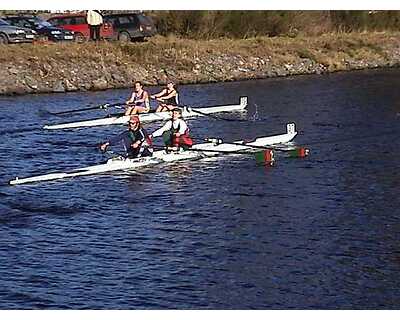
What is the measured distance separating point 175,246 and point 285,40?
19861 mm

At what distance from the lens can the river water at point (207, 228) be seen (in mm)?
6844

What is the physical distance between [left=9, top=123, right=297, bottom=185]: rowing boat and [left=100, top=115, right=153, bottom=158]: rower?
0.09 m

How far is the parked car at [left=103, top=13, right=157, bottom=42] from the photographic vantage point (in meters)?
25.2

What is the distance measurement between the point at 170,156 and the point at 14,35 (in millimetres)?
12803

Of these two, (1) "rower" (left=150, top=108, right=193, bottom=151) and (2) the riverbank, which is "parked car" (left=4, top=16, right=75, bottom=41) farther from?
(1) "rower" (left=150, top=108, right=193, bottom=151)

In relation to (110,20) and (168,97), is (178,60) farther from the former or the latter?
(168,97)

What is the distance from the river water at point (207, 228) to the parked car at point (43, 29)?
9.34 m

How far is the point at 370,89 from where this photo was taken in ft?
72.7

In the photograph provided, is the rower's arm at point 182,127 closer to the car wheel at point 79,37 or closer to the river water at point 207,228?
the river water at point 207,228

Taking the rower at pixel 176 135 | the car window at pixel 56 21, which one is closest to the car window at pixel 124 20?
the car window at pixel 56 21

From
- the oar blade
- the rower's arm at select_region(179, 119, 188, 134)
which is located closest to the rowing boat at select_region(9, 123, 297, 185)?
the rower's arm at select_region(179, 119, 188, 134)

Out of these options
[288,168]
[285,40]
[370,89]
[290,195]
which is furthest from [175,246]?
[285,40]

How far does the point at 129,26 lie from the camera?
83.4 feet
